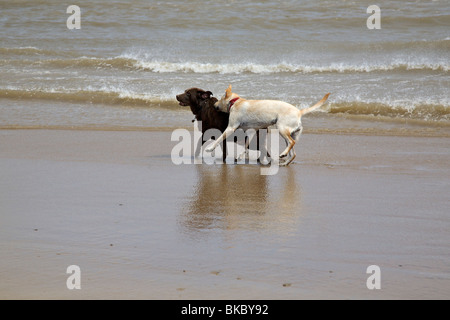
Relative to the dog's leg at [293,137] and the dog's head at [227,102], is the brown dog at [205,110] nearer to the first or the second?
the dog's head at [227,102]

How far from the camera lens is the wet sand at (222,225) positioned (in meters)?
3.72

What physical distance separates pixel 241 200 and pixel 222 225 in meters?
0.93

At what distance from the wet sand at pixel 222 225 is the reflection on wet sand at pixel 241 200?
16 millimetres

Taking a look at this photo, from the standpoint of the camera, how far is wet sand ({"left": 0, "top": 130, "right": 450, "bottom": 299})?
12.2ft

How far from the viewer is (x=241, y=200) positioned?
5.86 meters

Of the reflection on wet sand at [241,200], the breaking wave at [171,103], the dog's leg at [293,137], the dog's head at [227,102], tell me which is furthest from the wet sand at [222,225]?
the breaking wave at [171,103]

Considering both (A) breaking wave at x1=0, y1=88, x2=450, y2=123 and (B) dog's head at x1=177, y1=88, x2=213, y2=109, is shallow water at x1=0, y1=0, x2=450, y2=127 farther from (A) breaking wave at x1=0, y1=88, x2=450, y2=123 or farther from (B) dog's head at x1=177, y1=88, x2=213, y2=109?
(B) dog's head at x1=177, y1=88, x2=213, y2=109

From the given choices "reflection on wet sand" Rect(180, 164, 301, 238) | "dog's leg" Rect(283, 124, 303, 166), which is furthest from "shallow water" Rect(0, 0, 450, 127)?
"reflection on wet sand" Rect(180, 164, 301, 238)

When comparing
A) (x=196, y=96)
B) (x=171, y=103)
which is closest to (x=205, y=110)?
(x=196, y=96)

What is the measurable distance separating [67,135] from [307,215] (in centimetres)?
506

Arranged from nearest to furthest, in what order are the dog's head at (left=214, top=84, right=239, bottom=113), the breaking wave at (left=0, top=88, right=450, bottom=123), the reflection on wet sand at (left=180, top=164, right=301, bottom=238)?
the reflection on wet sand at (left=180, top=164, right=301, bottom=238), the dog's head at (left=214, top=84, right=239, bottom=113), the breaking wave at (left=0, top=88, right=450, bottom=123)

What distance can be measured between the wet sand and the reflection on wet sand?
2 centimetres

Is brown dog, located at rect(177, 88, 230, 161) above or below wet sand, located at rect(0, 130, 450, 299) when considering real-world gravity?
above

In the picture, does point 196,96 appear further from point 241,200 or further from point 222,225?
point 222,225
